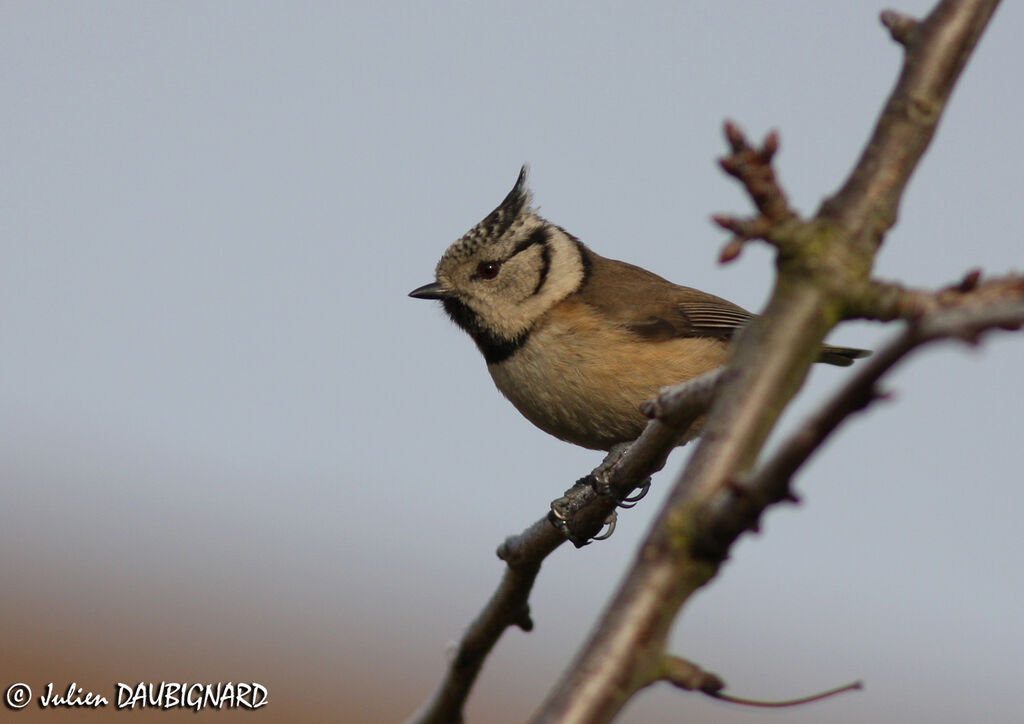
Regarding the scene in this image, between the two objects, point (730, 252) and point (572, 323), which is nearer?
point (730, 252)

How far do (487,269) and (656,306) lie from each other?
3.21ft

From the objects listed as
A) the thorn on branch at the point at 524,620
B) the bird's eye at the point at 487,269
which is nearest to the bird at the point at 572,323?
the bird's eye at the point at 487,269

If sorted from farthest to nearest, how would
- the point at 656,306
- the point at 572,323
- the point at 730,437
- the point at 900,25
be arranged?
1. the point at 656,306
2. the point at 572,323
3. the point at 900,25
4. the point at 730,437

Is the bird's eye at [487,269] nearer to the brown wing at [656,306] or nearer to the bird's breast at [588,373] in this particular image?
the brown wing at [656,306]

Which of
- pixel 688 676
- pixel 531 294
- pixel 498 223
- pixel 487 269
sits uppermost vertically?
pixel 498 223

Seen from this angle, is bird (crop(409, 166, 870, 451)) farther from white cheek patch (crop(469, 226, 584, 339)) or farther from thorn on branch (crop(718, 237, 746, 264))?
thorn on branch (crop(718, 237, 746, 264))

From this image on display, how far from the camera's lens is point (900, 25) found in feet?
6.32

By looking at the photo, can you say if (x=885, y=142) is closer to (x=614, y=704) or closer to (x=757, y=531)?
(x=757, y=531)

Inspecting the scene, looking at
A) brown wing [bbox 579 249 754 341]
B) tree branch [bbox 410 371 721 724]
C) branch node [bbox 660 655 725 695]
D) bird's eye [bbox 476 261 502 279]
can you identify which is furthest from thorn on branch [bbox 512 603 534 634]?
bird's eye [bbox 476 261 502 279]

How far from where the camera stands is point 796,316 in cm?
158

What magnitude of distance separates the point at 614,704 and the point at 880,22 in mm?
1245

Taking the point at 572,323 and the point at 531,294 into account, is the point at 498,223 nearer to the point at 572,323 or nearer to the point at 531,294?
the point at 531,294

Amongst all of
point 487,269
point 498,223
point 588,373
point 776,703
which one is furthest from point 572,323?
point 776,703

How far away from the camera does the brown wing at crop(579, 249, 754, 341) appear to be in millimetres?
5836
